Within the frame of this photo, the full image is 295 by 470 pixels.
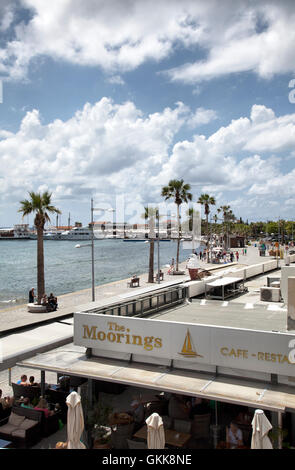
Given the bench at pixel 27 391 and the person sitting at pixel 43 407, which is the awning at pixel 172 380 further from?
the bench at pixel 27 391

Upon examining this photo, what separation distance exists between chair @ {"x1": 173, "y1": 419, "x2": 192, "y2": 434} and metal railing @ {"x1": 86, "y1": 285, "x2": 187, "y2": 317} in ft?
11.3

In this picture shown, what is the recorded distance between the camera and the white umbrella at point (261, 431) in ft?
22.9

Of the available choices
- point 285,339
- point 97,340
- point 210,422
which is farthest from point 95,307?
point 285,339

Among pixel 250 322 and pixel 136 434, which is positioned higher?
pixel 250 322

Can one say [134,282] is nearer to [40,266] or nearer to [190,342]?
[40,266]

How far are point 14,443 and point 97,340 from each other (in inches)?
116

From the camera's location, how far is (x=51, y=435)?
10102mm

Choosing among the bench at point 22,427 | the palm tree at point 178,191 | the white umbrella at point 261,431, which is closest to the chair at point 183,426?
the white umbrella at point 261,431

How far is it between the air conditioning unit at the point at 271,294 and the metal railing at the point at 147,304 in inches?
148

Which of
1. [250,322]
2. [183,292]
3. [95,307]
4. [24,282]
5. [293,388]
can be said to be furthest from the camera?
[24,282]

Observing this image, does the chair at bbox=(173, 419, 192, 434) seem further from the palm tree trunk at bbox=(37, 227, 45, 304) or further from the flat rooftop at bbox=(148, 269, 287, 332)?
the palm tree trunk at bbox=(37, 227, 45, 304)

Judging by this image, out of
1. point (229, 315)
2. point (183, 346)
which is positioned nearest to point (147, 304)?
point (229, 315)
